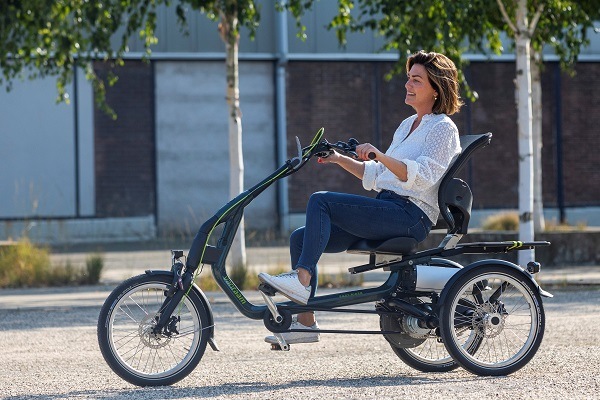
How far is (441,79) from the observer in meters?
7.08

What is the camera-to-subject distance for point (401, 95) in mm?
29734

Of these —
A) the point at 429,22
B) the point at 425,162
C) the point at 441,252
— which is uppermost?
the point at 429,22

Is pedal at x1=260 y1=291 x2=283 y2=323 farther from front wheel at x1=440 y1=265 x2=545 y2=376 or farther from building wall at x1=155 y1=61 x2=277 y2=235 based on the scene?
building wall at x1=155 y1=61 x2=277 y2=235

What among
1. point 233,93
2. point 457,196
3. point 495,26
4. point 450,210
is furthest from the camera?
point 495,26

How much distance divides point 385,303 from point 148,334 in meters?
1.26

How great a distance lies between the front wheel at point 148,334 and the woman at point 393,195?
39cm

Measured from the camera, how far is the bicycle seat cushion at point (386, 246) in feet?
22.3

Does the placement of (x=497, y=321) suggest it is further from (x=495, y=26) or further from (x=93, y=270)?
(x=495, y=26)

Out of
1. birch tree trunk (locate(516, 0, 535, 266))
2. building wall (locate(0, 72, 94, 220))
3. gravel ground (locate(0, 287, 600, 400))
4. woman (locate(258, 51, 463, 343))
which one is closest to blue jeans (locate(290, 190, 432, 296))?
woman (locate(258, 51, 463, 343))

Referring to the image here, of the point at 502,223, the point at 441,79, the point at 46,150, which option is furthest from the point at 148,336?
the point at 46,150

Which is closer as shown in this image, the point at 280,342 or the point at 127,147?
the point at 280,342

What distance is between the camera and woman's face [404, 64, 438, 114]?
710 centimetres

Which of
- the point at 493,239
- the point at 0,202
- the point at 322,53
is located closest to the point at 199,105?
the point at 322,53

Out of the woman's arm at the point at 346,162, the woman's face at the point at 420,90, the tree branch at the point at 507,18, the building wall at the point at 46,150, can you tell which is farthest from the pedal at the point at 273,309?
the building wall at the point at 46,150
